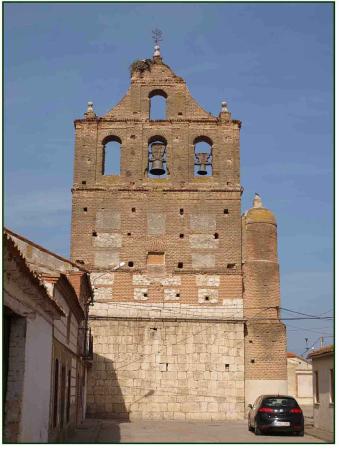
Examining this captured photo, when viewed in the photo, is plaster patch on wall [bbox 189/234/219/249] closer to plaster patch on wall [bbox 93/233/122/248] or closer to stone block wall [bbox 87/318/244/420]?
plaster patch on wall [bbox 93/233/122/248]

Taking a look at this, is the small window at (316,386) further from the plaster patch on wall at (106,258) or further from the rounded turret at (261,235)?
the plaster patch on wall at (106,258)

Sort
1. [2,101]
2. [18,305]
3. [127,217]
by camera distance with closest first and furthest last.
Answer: [2,101] → [18,305] → [127,217]

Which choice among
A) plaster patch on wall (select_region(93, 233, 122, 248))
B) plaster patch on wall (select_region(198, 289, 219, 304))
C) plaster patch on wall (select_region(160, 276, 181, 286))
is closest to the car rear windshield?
plaster patch on wall (select_region(198, 289, 219, 304))

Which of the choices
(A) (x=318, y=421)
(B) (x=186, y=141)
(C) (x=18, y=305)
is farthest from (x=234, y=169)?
(C) (x=18, y=305)

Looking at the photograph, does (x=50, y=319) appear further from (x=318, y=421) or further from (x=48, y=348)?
(x=318, y=421)

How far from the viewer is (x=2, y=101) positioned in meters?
9.72

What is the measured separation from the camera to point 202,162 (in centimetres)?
3434

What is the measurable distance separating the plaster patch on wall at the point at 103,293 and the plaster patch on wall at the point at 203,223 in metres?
5.13

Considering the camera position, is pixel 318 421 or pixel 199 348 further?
pixel 199 348

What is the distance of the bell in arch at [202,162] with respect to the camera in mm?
34281

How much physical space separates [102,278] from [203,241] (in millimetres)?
5230

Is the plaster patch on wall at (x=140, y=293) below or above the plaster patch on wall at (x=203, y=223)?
below

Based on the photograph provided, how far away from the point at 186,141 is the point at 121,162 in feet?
11.3

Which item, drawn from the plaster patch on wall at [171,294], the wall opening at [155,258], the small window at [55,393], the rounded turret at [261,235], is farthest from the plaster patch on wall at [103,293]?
the small window at [55,393]
